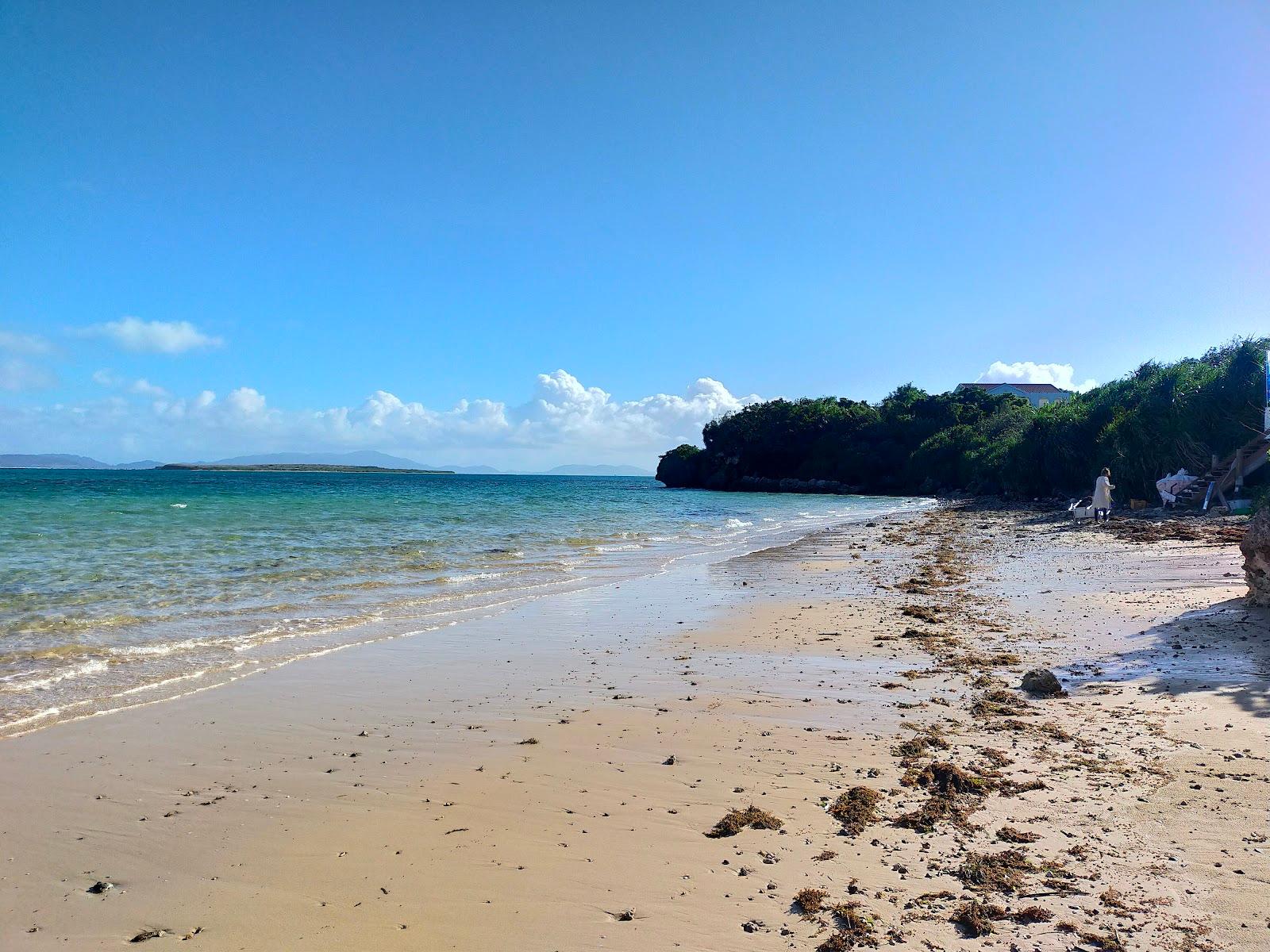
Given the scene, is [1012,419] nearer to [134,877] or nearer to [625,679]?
[625,679]

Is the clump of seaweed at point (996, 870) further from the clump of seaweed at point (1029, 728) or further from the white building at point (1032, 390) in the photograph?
the white building at point (1032, 390)

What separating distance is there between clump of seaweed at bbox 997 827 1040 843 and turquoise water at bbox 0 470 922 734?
21.4ft

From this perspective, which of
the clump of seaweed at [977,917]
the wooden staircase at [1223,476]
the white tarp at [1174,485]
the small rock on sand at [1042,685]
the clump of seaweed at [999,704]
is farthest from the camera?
the white tarp at [1174,485]

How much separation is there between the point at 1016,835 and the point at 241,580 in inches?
496

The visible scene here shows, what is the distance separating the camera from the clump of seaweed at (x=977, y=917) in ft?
9.34

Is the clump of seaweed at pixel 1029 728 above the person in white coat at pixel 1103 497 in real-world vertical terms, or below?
below

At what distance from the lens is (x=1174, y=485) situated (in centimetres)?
2627

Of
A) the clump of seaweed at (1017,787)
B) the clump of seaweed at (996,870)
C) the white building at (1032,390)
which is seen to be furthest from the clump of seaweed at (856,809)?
the white building at (1032,390)

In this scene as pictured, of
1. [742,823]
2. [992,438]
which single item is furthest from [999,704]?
[992,438]

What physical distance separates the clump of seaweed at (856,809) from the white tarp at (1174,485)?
28.0m

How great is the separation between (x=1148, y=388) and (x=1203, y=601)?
28167mm

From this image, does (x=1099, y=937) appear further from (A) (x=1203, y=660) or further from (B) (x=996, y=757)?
(A) (x=1203, y=660)

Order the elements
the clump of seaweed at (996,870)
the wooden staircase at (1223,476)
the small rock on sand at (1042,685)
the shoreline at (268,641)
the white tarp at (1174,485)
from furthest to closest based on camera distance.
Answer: the white tarp at (1174,485), the wooden staircase at (1223,476), the shoreline at (268,641), the small rock on sand at (1042,685), the clump of seaweed at (996,870)

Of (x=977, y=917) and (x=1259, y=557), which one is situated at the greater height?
(x=1259, y=557)
